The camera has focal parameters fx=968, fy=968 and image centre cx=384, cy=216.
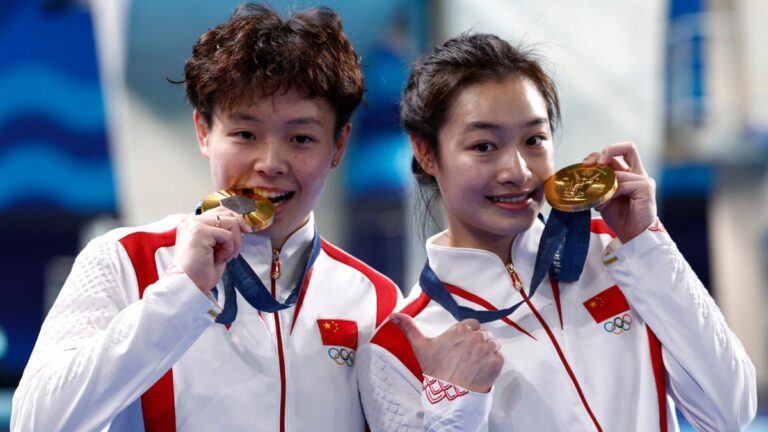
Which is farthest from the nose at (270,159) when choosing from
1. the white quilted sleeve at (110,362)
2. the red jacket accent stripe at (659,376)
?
the red jacket accent stripe at (659,376)

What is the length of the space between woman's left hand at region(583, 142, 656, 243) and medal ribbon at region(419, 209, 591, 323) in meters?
0.07

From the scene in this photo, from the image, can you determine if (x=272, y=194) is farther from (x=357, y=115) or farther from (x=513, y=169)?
(x=357, y=115)

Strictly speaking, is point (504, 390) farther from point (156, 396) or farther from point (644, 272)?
point (156, 396)

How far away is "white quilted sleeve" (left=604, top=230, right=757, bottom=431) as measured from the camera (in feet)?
7.14

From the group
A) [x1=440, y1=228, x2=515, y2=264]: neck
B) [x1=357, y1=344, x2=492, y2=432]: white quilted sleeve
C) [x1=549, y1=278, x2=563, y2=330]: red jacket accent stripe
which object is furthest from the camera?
[x1=440, y1=228, x2=515, y2=264]: neck

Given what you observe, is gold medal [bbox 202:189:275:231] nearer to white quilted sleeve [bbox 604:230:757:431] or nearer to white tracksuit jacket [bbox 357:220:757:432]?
white tracksuit jacket [bbox 357:220:757:432]

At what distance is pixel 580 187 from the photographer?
2.24 metres

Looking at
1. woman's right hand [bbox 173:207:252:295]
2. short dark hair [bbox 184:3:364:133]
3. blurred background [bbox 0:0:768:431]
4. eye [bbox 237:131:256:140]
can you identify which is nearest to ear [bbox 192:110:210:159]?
short dark hair [bbox 184:3:364:133]

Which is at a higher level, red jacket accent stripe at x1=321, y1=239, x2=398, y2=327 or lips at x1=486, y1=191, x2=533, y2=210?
lips at x1=486, y1=191, x2=533, y2=210

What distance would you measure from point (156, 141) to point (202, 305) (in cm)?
548

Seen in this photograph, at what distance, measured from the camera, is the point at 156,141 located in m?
7.27

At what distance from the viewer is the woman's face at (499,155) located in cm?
232

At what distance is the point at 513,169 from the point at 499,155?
2.1 inches

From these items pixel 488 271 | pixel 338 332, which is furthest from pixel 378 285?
pixel 488 271
